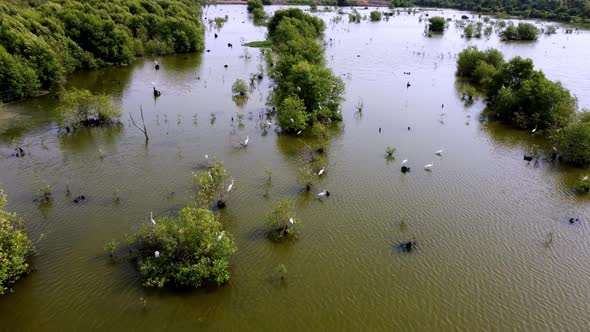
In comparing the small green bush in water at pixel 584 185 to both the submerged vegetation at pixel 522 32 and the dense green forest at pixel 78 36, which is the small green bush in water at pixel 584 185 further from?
the submerged vegetation at pixel 522 32

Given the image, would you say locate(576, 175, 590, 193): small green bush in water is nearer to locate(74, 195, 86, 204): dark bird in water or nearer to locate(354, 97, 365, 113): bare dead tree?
locate(354, 97, 365, 113): bare dead tree

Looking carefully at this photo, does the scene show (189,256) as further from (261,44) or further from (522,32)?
(522,32)

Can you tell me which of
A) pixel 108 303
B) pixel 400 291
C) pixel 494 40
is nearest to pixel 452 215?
pixel 400 291

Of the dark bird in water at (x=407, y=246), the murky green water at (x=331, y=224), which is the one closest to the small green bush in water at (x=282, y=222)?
the murky green water at (x=331, y=224)

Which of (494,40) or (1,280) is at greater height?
(494,40)

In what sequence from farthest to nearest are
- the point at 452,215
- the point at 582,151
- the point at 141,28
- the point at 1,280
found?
the point at 141,28 < the point at 582,151 < the point at 452,215 < the point at 1,280

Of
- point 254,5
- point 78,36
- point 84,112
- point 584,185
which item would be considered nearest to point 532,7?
point 254,5

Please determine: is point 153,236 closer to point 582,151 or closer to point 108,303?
point 108,303
